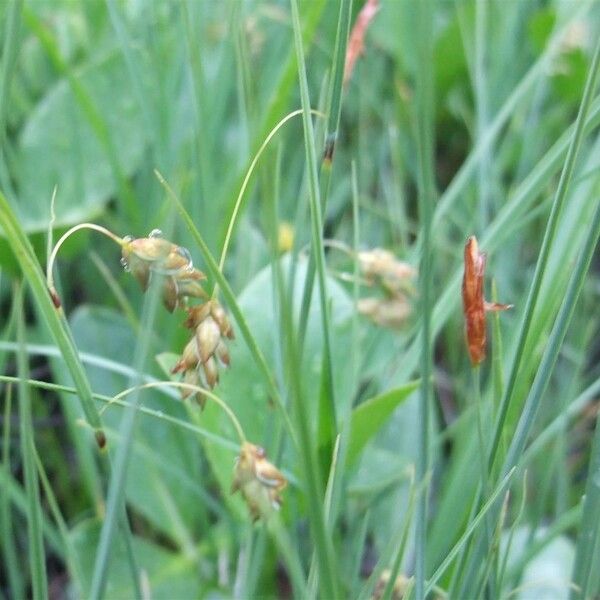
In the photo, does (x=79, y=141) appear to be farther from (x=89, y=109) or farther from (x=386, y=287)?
(x=386, y=287)

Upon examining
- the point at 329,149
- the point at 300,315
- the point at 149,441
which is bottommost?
the point at 149,441

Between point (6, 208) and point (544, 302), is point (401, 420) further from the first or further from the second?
point (6, 208)

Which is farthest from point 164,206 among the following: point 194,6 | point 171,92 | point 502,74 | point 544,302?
point 502,74

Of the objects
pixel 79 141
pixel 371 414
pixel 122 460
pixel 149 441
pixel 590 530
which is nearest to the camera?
pixel 122 460

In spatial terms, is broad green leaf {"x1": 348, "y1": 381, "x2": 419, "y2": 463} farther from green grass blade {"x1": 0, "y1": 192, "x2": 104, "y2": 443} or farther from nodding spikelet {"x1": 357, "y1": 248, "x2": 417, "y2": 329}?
green grass blade {"x1": 0, "y1": 192, "x2": 104, "y2": 443}

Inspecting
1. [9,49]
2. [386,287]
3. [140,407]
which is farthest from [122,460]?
[386,287]

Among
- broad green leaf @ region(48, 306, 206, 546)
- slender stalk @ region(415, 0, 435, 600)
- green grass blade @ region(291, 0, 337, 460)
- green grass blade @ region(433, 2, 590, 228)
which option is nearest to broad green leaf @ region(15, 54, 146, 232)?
broad green leaf @ region(48, 306, 206, 546)

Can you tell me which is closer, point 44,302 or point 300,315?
point 44,302
